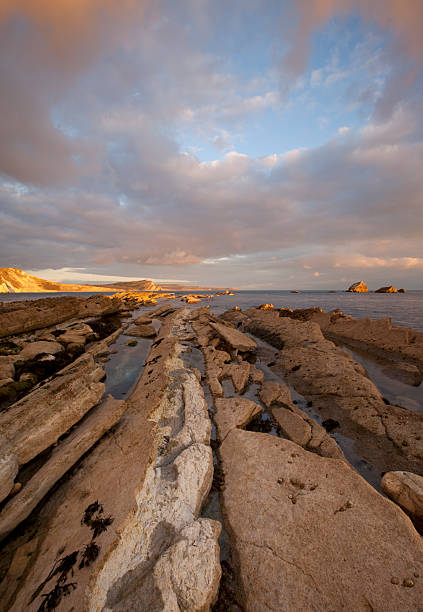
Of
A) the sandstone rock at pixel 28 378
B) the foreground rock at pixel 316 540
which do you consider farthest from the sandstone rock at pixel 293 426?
the sandstone rock at pixel 28 378

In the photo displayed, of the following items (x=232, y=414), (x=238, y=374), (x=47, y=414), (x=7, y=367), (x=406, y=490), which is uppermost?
(x=47, y=414)

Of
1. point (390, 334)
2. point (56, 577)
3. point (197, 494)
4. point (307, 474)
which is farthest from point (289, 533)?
point (390, 334)

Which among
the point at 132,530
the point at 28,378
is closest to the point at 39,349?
the point at 28,378

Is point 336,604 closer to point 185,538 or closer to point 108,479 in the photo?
point 185,538

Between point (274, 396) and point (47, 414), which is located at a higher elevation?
point (47, 414)

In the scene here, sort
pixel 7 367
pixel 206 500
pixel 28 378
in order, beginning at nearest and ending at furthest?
1. pixel 206 500
2. pixel 28 378
3. pixel 7 367

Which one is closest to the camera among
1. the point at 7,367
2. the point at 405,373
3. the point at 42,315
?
the point at 7,367

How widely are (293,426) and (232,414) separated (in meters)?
2.24

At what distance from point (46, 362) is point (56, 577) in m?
12.4

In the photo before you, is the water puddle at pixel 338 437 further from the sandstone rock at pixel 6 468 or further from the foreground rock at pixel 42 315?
the foreground rock at pixel 42 315

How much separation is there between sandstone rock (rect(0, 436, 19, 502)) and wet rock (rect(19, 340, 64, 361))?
33.4 ft

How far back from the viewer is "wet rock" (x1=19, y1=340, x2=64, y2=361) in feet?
45.6

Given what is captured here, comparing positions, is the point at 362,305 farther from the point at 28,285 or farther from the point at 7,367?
A: the point at 28,285

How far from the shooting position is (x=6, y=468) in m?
5.14
